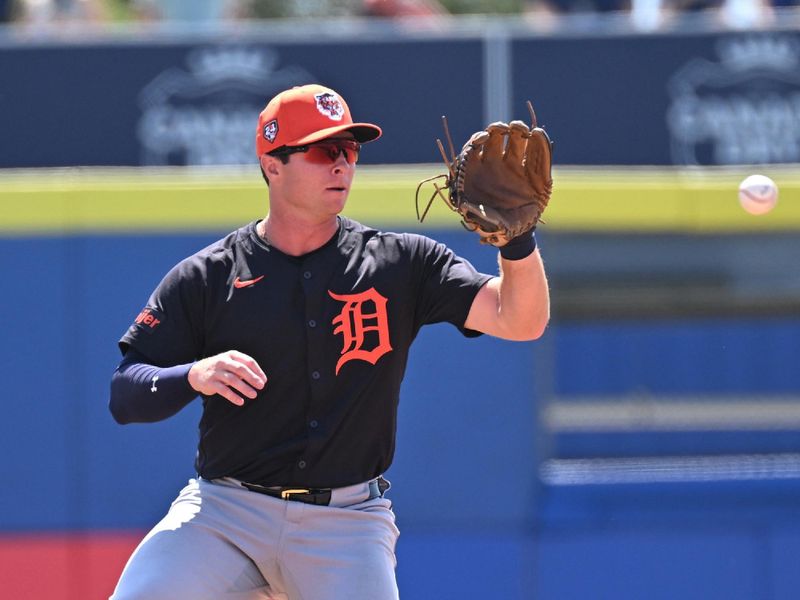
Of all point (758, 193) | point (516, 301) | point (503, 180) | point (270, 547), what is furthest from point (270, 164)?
point (758, 193)

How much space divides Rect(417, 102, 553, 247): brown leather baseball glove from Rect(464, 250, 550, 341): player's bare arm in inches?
3.4

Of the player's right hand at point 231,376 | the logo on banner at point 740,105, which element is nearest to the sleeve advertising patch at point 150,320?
the player's right hand at point 231,376

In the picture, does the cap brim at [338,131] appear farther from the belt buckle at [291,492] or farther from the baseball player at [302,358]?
the belt buckle at [291,492]

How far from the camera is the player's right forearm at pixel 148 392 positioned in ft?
10.2

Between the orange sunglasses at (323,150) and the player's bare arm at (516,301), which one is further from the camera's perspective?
the orange sunglasses at (323,150)

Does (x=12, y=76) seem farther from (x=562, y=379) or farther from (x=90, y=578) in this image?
(x=562, y=379)

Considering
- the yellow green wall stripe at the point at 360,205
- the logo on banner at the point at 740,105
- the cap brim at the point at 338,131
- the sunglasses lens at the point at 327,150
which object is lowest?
the yellow green wall stripe at the point at 360,205

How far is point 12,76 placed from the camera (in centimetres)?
642

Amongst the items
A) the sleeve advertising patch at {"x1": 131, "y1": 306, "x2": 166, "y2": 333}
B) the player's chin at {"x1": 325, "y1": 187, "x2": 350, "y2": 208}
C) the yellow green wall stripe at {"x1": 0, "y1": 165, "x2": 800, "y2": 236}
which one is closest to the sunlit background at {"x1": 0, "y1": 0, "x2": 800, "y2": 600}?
the yellow green wall stripe at {"x1": 0, "y1": 165, "x2": 800, "y2": 236}

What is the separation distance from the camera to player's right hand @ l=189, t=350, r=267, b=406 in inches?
118

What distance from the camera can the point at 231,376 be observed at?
2998mm

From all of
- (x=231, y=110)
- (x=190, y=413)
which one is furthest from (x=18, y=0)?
(x=190, y=413)

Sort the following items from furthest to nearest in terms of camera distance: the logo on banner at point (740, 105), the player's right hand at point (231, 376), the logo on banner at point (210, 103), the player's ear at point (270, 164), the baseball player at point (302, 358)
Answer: the logo on banner at point (210, 103)
the logo on banner at point (740, 105)
the player's ear at point (270, 164)
the baseball player at point (302, 358)
the player's right hand at point (231, 376)

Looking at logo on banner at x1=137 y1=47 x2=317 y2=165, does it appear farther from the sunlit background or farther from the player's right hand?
the player's right hand
